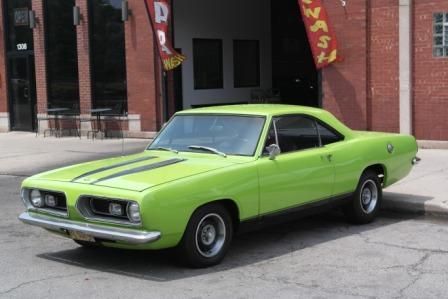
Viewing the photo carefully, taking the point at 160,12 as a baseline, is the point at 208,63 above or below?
below

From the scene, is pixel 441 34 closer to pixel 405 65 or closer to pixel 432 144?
pixel 405 65

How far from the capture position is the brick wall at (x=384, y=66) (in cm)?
1359

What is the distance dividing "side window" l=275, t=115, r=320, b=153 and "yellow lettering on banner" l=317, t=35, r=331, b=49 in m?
6.83

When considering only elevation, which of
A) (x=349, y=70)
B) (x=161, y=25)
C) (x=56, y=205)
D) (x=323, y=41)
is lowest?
(x=56, y=205)

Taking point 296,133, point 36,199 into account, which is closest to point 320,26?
point 296,133

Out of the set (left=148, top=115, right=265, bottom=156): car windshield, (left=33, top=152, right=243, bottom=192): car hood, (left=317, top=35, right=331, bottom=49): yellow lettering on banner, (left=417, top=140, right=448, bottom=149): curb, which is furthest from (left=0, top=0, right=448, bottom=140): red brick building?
(left=33, top=152, right=243, bottom=192): car hood

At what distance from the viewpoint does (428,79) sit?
520 inches

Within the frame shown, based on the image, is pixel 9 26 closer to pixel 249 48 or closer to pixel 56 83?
pixel 56 83

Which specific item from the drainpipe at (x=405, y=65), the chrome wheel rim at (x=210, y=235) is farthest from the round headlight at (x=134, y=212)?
the drainpipe at (x=405, y=65)

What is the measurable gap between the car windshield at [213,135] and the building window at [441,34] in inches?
288

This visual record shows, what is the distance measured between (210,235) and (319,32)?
870cm

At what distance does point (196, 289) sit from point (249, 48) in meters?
17.0

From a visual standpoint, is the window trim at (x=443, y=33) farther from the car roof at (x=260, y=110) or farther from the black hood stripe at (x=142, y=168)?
the black hood stripe at (x=142, y=168)

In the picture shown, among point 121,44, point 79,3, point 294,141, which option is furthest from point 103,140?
point 294,141
